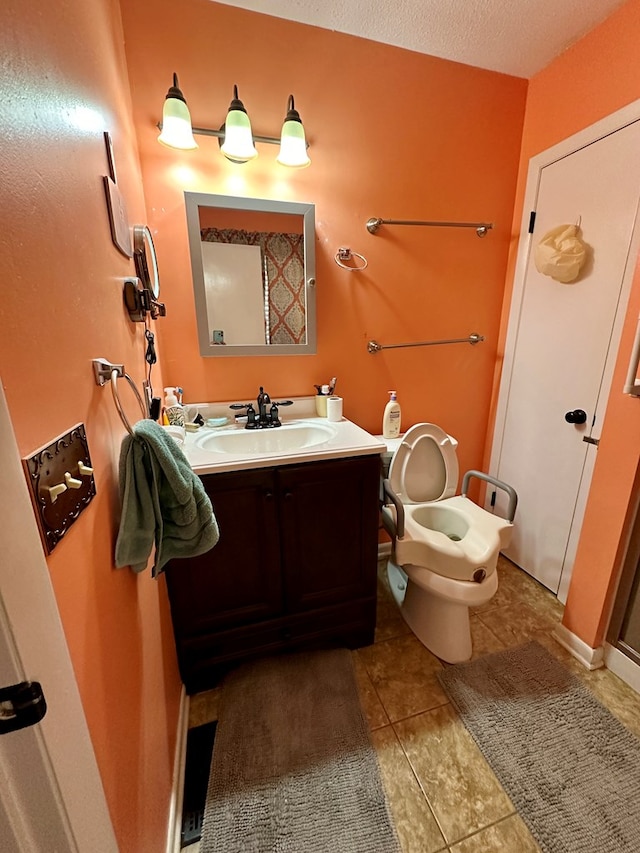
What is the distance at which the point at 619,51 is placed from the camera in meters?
1.28

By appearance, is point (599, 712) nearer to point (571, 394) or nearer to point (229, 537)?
point (571, 394)

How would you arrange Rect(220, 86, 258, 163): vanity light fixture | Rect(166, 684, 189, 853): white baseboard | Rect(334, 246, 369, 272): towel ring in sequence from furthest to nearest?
Rect(334, 246, 369, 272): towel ring → Rect(220, 86, 258, 163): vanity light fixture → Rect(166, 684, 189, 853): white baseboard

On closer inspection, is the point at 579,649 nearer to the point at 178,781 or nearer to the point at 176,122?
the point at 178,781

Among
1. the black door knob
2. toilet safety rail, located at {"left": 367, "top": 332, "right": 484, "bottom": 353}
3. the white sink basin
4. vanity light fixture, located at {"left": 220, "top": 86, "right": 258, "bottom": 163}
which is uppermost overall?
vanity light fixture, located at {"left": 220, "top": 86, "right": 258, "bottom": 163}

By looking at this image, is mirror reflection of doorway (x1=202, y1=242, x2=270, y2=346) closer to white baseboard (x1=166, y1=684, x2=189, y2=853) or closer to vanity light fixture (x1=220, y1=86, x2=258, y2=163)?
vanity light fixture (x1=220, y1=86, x2=258, y2=163)

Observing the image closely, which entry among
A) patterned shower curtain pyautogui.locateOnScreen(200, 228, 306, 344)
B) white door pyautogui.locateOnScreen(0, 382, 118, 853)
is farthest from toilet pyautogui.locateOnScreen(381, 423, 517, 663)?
white door pyautogui.locateOnScreen(0, 382, 118, 853)

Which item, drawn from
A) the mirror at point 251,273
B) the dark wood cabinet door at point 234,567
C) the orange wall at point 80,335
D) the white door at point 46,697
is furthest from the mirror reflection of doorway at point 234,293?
the white door at point 46,697

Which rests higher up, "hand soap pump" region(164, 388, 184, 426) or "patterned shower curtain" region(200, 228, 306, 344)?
"patterned shower curtain" region(200, 228, 306, 344)

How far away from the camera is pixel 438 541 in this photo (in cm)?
132

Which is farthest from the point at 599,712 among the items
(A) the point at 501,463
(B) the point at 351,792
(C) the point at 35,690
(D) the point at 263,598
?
(C) the point at 35,690

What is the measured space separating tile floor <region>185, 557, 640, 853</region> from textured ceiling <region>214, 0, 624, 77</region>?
8.19 feet

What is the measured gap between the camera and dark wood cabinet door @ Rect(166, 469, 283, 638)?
113 cm

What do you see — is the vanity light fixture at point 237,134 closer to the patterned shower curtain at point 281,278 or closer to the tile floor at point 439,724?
the patterned shower curtain at point 281,278

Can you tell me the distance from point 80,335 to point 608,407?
163 centimetres
